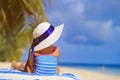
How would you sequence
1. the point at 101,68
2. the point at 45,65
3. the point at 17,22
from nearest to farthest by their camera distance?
the point at 45,65 < the point at 17,22 < the point at 101,68

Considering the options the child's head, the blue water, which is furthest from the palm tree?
the child's head

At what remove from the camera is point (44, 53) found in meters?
2.18

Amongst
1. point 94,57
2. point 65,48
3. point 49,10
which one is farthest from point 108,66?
point 49,10

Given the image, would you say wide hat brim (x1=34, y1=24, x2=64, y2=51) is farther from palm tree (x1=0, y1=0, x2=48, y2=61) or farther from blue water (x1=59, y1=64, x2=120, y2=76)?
blue water (x1=59, y1=64, x2=120, y2=76)

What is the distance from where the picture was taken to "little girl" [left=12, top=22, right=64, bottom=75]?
2152 millimetres

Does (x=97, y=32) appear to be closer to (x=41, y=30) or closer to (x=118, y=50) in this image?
(x=118, y=50)

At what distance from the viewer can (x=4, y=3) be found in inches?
286

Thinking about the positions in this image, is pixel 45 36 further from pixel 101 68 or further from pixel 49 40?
pixel 101 68

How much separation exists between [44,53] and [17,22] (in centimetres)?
513

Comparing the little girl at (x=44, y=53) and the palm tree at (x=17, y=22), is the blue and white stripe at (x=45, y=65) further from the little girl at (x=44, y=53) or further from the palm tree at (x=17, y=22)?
the palm tree at (x=17, y=22)

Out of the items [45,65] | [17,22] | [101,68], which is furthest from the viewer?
[101,68]

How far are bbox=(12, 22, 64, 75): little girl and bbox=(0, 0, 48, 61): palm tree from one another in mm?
4837

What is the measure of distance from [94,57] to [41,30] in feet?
17.6

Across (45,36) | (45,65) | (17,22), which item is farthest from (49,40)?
(17,22)
